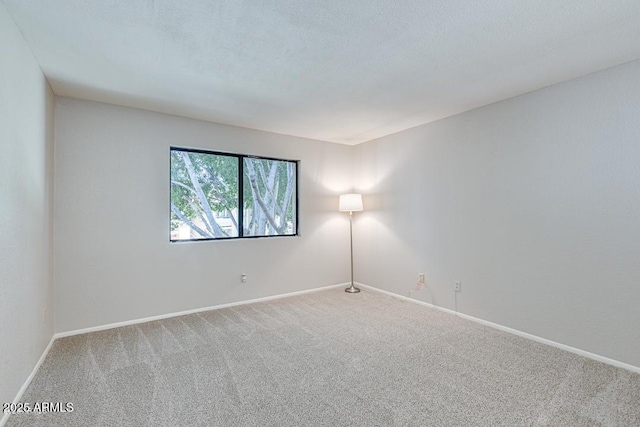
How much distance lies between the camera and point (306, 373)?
2248 mm

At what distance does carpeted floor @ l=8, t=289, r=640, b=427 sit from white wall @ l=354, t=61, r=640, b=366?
1.05 feet

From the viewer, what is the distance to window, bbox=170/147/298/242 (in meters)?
3.65

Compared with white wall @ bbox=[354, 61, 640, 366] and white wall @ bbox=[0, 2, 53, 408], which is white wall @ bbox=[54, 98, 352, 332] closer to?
white wall @ bbox=[0, 2, 53, 408]

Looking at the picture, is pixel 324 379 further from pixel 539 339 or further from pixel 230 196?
pixel 230 196

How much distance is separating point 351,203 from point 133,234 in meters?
2.70

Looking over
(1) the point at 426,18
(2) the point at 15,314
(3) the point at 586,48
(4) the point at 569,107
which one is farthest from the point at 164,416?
(4) the point at 569,107

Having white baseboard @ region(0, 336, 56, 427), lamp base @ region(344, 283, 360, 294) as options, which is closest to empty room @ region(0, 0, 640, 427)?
white baseboard @ region(0, 336, 56, 427)

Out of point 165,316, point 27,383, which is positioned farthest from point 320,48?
point 165,316

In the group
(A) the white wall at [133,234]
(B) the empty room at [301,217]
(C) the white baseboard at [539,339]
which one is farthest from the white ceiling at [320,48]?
(C) the white baseboard at [539,339]

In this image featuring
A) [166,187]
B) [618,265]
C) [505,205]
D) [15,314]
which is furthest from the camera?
[166,187]

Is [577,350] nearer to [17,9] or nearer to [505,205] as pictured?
[505,205]

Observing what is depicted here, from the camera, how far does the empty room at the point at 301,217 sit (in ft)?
6.00

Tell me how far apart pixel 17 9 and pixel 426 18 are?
2.28 meters

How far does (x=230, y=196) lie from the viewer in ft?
13.1
